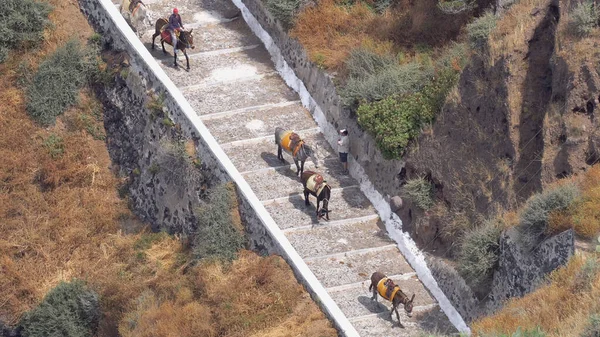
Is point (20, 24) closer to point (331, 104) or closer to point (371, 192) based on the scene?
point (331, 104)

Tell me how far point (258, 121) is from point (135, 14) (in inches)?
165

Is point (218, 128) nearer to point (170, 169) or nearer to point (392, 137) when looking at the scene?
point (170, 169)

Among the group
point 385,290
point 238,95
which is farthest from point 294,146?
point 385,290

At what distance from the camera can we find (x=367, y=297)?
22.4 m

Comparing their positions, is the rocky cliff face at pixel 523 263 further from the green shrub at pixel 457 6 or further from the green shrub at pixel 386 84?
the green shrub at pixel 457 6

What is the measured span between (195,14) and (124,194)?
491 centimetres

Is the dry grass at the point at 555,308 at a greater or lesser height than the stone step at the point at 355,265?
greater

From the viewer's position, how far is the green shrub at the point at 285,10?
27.6 meters

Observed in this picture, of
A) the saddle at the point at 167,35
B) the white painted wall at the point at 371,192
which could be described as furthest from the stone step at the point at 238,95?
the saddle at the point at 167,35

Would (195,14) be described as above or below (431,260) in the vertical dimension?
above

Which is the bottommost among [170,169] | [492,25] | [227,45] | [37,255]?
[37,255]

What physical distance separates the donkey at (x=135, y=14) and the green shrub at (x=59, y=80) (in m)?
1.26

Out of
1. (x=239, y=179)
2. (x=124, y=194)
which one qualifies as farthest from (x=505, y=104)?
(x=124, y=194)

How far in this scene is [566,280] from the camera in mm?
19016
